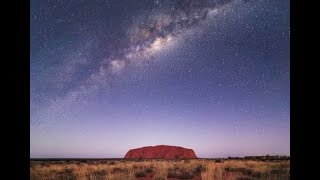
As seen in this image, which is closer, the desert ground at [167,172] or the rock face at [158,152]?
the desert ground at [167,172]

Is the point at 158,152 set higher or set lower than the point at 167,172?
lower

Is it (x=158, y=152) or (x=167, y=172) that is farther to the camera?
(x=158, y=152)

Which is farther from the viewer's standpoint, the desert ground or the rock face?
the rock face

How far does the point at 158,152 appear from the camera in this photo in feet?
479

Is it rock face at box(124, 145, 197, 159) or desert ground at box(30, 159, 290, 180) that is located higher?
desert ground at box(30, 159, 290, 180)

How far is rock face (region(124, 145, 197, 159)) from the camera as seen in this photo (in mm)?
140375

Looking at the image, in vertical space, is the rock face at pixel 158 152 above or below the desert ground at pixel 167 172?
below

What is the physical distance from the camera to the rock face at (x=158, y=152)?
140 metres
